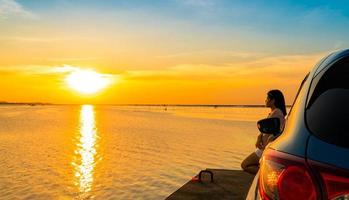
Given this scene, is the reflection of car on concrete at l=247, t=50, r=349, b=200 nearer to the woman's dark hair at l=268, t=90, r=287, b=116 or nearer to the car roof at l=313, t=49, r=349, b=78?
the car roof at l=313, t=49, r=349, b=78

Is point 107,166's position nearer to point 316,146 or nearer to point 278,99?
point 278,99

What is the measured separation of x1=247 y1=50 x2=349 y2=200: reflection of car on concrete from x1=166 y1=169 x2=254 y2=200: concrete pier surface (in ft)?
17.0

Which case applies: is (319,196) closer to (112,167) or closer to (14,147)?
(112,167)

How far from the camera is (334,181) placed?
5.66ft

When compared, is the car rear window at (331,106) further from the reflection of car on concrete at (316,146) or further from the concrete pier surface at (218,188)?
the concrete pier surface at (218,188)

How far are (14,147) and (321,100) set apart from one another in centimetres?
2345

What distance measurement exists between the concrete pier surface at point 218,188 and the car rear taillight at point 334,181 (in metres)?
5.56

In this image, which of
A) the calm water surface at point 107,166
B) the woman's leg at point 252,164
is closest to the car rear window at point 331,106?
the woman's leg at point 252,164

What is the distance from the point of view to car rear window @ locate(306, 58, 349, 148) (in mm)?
1963

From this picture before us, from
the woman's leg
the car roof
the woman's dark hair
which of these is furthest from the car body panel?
the woman's leg

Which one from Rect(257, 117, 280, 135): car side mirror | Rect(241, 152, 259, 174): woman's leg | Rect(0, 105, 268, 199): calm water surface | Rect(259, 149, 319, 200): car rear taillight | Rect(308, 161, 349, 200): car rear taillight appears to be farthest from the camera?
Rect(0, 105, 268, 199): calm water surface

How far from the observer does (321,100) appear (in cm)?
225

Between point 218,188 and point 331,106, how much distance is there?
20.1 feet

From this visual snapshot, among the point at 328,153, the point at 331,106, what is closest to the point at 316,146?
the point at 328,153
